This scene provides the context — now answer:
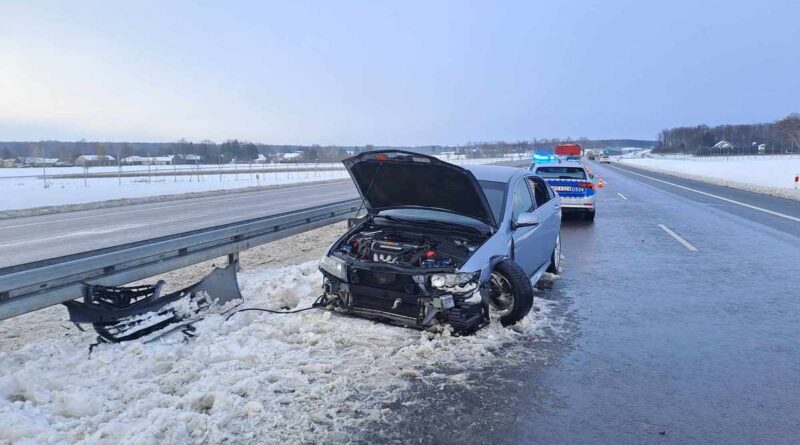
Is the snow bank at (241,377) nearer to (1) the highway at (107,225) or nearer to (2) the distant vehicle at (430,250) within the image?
(2) the distant vehicle at (430,250)

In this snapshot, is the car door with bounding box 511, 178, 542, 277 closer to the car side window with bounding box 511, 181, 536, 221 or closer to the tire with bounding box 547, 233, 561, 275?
the car side window with bounding box 511, 181, 536, 221

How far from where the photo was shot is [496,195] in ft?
22.1

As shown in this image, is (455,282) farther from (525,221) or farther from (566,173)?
(566,173)

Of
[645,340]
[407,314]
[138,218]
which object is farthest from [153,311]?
[138,218]

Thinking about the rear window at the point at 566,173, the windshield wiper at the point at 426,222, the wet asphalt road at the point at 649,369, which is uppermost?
the rear window at the point at 566,173

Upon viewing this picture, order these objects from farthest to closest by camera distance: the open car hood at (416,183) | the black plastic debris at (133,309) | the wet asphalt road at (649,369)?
the open car hood at (416,183)
the black plastic debris at (133,309)
the wet asphalt road at (649,369)

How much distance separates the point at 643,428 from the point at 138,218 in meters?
16.1

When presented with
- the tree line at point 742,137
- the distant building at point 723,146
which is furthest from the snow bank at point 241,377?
the distant building at point 723,146

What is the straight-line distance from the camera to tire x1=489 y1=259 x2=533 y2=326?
5.62 meters

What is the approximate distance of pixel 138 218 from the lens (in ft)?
54.2

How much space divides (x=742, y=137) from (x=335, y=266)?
193406 mm

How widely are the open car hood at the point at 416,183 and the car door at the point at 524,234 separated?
601 millimetres

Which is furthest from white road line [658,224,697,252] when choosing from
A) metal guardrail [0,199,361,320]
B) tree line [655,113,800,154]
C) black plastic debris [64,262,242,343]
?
tree line [655,113,800,154]

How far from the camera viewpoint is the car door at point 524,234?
6414 millimetres
